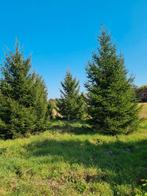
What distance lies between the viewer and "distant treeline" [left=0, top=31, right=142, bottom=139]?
55.4 feet

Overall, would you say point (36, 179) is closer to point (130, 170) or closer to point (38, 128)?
point (130, 170)

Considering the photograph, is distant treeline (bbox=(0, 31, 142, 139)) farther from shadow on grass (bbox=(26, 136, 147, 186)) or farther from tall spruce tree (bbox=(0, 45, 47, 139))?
shadow on grass (bbox=(26, 136, 147, 186))

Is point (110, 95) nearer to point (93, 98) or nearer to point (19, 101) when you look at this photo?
point (93, 98)

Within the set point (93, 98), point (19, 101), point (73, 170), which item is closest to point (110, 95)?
point (93, 98)

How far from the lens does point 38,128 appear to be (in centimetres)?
1833

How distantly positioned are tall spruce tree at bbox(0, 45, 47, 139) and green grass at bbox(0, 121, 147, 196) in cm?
389

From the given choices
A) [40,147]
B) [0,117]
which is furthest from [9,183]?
[0,117]

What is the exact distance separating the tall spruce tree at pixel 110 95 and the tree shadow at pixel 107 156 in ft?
10.0

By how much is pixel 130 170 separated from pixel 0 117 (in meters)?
11.0

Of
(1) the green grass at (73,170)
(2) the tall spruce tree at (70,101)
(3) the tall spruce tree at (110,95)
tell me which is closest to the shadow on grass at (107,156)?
(1) the green grass at (73,170)

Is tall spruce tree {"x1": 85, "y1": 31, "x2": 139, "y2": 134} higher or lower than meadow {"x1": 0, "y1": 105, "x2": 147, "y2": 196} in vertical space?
higher

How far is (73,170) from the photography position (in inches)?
341

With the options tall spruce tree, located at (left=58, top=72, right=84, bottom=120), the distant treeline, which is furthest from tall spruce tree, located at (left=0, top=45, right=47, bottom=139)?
tall spruce tree, located at (left=58, top=72, right=84, bottom=120)

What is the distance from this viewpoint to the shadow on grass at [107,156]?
8289 mm
